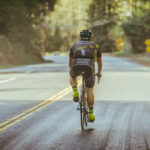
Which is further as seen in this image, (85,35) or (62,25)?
(62,25)

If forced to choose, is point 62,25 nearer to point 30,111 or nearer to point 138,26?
point 138,26

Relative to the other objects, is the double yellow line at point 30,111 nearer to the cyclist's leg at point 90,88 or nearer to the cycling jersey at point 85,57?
the cyclist's leg at point 90,88

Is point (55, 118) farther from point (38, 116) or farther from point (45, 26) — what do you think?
point (45, 26)

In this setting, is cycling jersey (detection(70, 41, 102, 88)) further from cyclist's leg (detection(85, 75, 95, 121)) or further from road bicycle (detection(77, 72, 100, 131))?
road bicycle (detection(77, 72, 100, 131))

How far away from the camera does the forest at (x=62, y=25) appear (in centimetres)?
4247

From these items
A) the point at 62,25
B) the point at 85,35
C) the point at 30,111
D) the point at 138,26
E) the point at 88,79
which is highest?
the point at 62,25

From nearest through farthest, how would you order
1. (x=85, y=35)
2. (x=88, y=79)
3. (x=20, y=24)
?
(x=88, y=79)
(x=85, y=35)
(x=20, y=24)

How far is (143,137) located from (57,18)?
137493 millimetres

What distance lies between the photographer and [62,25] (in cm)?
13925

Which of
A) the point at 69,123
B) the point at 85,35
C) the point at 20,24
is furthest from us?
the point at 20,24

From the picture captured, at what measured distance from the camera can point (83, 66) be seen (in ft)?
25.6

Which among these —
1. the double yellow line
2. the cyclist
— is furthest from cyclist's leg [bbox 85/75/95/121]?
the double yellow line

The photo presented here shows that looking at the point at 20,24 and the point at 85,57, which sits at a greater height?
the point at 20,24

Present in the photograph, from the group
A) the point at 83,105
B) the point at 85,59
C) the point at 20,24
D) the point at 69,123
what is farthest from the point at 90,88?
the point at 20,24
